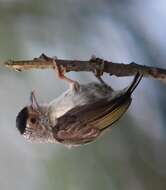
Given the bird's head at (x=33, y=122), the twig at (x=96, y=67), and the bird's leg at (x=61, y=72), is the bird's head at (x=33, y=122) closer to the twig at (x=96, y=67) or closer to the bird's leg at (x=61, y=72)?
the bird's leg at (x=61, y=72)

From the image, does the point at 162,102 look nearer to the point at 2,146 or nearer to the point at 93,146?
the point at 93,146

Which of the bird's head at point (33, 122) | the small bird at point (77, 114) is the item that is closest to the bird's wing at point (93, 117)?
the small bird at point (77, 114)

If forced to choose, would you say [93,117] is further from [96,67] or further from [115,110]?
[96,67]

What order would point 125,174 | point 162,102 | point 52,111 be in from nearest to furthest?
1. point 52,111
2. point 162,102
3. point 125,174

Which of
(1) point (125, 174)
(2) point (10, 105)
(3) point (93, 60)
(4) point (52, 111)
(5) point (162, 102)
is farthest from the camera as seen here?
(2) point (10, 105)

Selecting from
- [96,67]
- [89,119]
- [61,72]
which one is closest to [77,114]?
[89,119]

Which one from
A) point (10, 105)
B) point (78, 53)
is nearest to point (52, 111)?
point (78, 53)

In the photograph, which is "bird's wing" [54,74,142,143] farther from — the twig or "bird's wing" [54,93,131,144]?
the twig

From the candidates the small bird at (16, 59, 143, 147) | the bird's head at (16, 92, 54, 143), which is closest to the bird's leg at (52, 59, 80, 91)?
the small bird at (16, 59, 143, 147)
